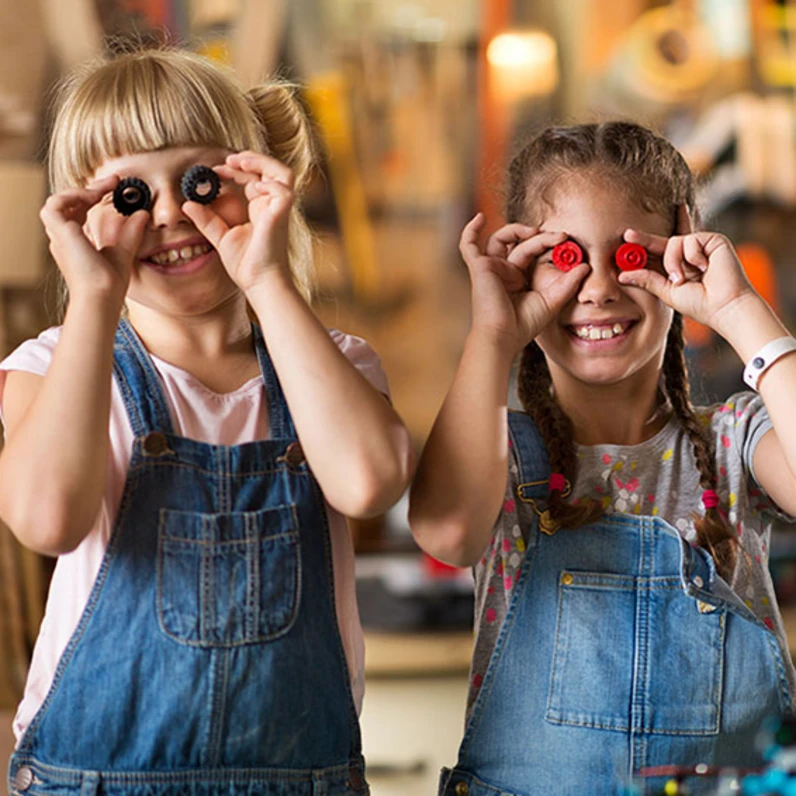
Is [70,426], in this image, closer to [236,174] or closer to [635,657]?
[236,174]

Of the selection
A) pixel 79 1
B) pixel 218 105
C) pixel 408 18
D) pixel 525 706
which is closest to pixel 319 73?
pixel 408 18

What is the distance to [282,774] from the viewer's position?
35.6 inches

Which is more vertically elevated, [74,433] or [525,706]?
[74,433]

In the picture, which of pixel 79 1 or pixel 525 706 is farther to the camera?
pixel 79 1

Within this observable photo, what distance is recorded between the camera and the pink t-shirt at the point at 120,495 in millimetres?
910

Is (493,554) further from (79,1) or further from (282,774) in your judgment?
(79,1)

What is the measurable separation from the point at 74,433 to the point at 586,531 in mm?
446

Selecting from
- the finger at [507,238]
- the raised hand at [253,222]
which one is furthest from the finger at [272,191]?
the finger at [507,238]

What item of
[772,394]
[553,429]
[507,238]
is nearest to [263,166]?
[507,238]

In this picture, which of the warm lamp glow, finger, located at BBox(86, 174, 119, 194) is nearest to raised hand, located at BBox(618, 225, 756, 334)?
finger, located at BBox(86, 174, 119, 194)

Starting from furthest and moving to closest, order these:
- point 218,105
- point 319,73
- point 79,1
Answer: point 319,73, point 79,1, point 218,105

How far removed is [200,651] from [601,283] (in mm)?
447

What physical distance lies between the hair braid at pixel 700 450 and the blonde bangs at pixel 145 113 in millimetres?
444

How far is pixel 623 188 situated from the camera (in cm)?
106
